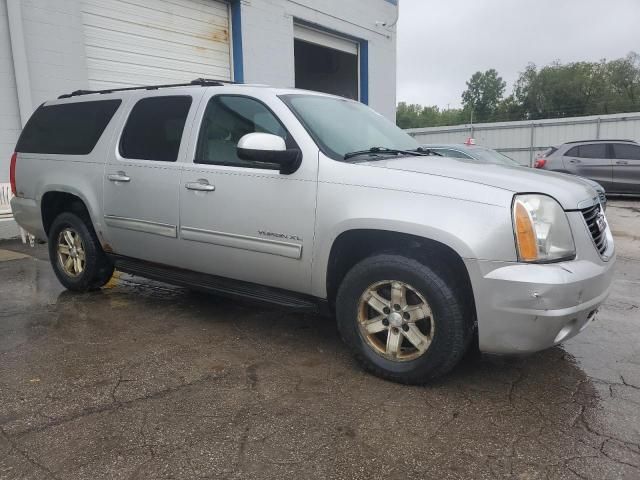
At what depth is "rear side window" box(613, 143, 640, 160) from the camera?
13398mm

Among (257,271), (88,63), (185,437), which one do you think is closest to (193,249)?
(257,271)

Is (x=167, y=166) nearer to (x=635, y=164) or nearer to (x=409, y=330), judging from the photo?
(x=409, y=330)

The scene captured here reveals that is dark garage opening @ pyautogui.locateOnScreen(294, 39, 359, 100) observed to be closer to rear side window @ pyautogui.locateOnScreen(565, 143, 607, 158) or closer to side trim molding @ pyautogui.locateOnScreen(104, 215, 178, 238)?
rear side window @ pyautogui.locateOnScreen(565, 143, 607, 158)

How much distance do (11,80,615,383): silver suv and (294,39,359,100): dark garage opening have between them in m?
12.7

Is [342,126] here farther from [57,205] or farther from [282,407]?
[57,205]

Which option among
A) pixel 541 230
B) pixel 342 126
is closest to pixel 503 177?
pixel 541 230

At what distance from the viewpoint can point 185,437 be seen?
103 inches

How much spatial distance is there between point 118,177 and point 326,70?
591 inches

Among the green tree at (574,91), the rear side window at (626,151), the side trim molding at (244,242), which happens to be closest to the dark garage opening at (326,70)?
the rear side window at (626,151)

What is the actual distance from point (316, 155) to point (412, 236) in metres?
0.84

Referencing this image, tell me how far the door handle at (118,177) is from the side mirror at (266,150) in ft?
4.92

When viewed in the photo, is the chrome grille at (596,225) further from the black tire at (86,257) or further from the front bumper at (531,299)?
the black tire at (86,257)

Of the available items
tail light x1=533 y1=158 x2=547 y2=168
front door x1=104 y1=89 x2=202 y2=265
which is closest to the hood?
front door x1=104 y1=89 x2=202 y2=265

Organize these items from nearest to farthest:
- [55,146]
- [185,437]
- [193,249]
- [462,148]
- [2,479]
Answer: [2,479]
[185,437]
[193,249]
[55,146]
[462,148]
